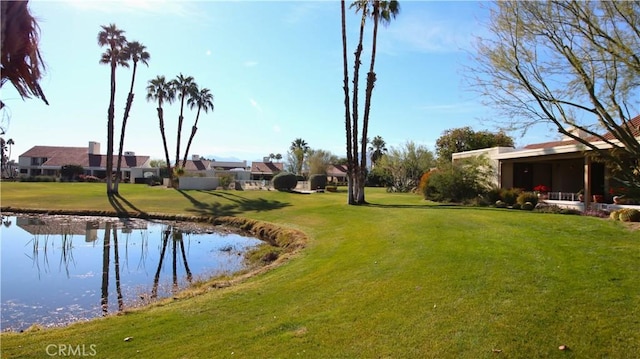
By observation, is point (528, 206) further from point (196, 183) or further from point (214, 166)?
point (214, 166)

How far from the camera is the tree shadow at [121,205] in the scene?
29203 millimetres

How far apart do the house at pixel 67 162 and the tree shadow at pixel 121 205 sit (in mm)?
32245

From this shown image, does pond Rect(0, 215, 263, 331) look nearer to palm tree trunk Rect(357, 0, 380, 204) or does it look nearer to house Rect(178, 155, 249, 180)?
palm tree trunk Rect(357, 0, 380, 204)

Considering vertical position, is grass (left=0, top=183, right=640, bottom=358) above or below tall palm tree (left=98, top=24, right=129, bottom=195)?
below

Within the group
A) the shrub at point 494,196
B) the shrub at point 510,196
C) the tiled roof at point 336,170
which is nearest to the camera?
the shrub at point 510,196

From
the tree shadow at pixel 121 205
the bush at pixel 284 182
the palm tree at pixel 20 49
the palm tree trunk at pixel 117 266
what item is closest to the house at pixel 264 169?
the bush at pixel 284 182

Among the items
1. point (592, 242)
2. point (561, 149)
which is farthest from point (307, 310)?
point (561, 149)

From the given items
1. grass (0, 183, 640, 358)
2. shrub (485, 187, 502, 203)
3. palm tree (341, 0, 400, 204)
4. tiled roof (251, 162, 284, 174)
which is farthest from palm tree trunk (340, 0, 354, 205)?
tiled roof (251, 162, 284, 174)

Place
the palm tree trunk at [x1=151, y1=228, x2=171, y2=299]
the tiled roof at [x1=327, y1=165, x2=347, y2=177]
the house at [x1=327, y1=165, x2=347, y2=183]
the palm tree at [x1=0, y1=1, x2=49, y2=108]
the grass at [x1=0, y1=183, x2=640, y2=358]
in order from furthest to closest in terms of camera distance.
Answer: the tiled roof at [x1=327, y1=165, x2=347, y2=177]
the house at [x1=327, y1=165, x2=347, y2=183]
the palm tree trunk at [x1=151, y1=228, x2=171, y2=299]
the grass at [x1=0, y1=183, x2=640, y2=358]
the palm tree at [x1=0, y1=1, x2=49, y2=108]

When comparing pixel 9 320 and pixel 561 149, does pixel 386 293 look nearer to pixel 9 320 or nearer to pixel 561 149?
pixel 9 320

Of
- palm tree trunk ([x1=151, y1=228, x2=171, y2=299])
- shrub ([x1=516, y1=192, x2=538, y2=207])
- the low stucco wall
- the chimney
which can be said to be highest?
the chimney

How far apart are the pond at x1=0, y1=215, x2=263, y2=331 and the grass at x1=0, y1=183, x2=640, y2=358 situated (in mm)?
2476

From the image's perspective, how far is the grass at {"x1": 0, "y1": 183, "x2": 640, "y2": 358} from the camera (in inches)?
230

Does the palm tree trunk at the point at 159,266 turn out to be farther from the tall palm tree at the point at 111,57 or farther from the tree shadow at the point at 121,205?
the tall palm tree at the point at 111,57
